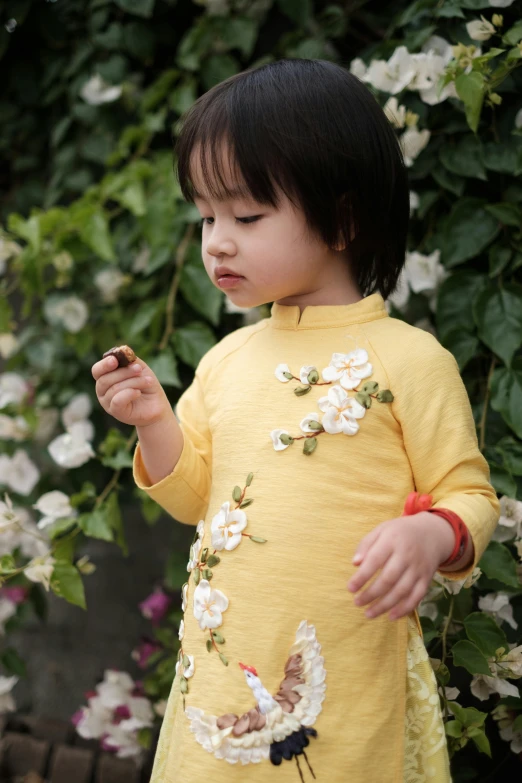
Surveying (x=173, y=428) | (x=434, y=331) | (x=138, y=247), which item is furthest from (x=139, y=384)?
(x=138, y=247)

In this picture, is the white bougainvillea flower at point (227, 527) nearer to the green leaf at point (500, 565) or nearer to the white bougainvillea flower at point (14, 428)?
the green leaf at point (500, 565)

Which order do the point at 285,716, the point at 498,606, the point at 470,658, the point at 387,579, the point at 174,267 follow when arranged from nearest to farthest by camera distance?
the point at 387,579, the point at 285,716, the point at 470,658, the point at 498,606, the point at 174,267

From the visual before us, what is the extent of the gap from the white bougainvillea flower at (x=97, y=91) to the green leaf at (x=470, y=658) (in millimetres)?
1419

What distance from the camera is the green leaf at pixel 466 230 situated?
4.28ft

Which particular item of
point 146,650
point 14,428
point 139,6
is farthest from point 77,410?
point 139,6

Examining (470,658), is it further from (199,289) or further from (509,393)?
(199,289)

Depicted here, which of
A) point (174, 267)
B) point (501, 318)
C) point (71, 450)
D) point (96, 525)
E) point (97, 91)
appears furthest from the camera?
point (97, 91)

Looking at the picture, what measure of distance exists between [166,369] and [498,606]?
72cm

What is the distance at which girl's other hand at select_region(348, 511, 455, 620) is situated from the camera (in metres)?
0.73

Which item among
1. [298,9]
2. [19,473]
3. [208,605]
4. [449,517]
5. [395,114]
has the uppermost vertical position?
[298,9]

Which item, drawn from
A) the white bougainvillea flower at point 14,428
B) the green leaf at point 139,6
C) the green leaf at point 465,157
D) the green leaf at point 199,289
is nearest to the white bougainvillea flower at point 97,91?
the green leaf at point 139,6

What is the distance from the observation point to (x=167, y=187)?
166cm

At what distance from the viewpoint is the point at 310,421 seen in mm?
898

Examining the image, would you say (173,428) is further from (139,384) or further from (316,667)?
(316,667)
